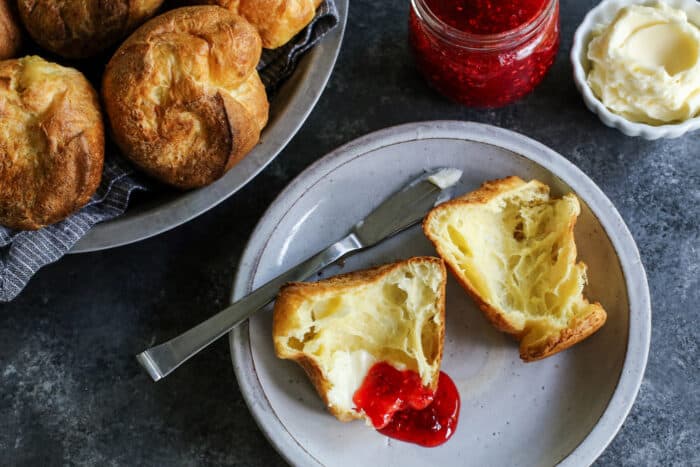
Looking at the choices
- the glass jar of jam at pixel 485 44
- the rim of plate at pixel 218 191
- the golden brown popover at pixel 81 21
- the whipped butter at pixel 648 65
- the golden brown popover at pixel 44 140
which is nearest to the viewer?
the golden brown popover at pixel 44 140

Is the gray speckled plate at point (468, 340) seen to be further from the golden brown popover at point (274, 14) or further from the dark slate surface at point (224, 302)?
the golden brown popover at point (274, 14)

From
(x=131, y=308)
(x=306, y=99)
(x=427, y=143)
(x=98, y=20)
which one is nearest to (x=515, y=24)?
(x=427, y=143)

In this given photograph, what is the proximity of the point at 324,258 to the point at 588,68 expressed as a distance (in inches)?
50.0

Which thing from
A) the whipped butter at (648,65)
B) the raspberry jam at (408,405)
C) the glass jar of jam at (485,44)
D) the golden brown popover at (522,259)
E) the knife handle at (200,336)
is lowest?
the raspberry jam at (408,405)

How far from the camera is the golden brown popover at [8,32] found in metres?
2.49

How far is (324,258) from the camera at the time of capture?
2783 millimetres

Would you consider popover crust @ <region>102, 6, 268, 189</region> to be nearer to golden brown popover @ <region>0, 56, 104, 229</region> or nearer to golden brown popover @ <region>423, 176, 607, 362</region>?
golden brown popover @ <region>0, 56, 104, 229</region>

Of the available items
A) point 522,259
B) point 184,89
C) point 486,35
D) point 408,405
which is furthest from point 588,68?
point 184,89

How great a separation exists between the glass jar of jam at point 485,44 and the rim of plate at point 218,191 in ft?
1.41

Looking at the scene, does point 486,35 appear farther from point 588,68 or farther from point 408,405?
point 408,405

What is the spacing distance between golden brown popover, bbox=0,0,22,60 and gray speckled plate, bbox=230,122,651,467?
39.8 inches

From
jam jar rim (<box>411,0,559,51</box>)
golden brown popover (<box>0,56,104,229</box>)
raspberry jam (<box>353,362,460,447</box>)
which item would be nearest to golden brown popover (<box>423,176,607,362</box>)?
raspberry jam (<box>353,362,460,447</box>)

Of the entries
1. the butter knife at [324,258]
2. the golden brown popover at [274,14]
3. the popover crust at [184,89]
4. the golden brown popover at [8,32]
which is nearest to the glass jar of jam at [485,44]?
the butter knife at [324,258]

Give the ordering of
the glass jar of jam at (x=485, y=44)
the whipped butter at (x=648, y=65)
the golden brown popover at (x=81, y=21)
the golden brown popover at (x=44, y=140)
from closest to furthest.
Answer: the golden brown popover at (x=44, y=140) < the golden brown popover at (x=81, y=21) < the glass jar of jam at (x=485, y=44) < the whipped butter at (x=648, y=65)
